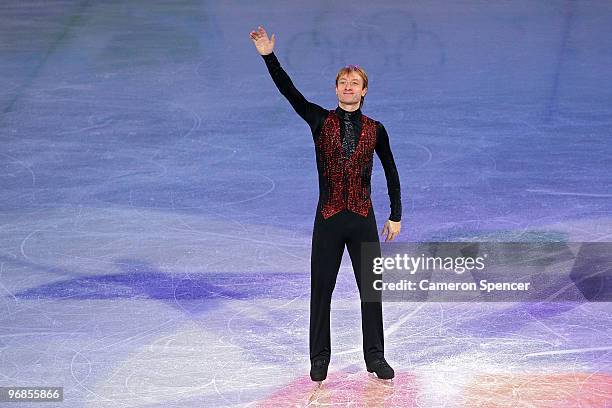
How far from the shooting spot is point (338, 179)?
538 centimetres

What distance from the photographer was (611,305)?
21.3 feet

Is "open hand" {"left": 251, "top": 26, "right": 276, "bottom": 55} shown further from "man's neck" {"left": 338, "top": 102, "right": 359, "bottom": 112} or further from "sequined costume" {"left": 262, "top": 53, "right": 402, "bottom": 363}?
"man's neck" {"left": 338, "top": 102, "right": 359, "bottom": 112}

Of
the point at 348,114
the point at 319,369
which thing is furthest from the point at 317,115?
the point at 319,369

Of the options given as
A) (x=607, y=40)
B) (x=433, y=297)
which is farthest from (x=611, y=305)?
(x=607, y=40)

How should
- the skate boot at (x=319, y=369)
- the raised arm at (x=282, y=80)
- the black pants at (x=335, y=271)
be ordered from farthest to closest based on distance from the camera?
the skate boot at (x=319, y=369) → the black pants at (x=335, y=271) → the raised arm at (x=282, y=80)

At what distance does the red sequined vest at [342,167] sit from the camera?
5.37 metres

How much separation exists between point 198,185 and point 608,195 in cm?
310

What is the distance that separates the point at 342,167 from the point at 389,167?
0.29m

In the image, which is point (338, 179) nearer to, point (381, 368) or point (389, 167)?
point (389, 167)

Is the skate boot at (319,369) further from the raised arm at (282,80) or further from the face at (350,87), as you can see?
the face at (350,87)

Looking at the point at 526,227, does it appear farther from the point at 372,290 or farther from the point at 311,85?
the point at 311,85

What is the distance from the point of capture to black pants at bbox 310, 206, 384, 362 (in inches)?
213

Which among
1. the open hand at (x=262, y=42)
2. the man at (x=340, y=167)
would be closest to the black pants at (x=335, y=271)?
the man at (x=340, y=167)

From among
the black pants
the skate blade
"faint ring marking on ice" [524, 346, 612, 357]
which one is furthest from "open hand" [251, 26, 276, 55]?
"faint ring marking on ice" [524, 346, 612, 357]
